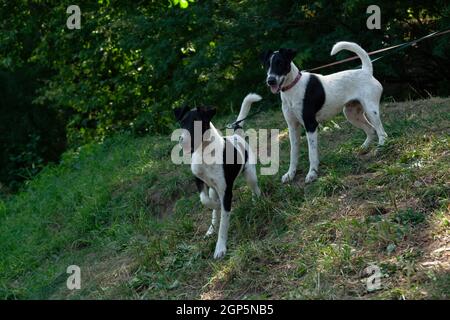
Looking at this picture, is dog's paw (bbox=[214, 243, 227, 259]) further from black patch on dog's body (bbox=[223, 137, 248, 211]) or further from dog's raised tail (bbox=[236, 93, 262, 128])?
dog's raised tail (bbox=[236, 93, 262, 128])

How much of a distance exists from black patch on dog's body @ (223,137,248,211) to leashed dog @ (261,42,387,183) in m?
0.78

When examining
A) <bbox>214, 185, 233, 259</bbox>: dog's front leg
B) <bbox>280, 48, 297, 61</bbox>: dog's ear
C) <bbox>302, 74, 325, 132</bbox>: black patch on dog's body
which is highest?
<bbox>280, 48, 297, 61</bbox>: dog's ear

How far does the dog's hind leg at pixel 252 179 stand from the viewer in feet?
24.5

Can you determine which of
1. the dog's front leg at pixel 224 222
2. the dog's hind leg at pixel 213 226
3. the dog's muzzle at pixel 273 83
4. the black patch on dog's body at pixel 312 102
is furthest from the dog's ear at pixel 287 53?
the dog's hind leg at pixel 213 226

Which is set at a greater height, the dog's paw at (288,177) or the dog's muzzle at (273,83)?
the dog's muzzle at (273,83)

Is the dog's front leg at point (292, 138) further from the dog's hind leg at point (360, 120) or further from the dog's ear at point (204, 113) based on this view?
the dog's ear at point (204, 113)

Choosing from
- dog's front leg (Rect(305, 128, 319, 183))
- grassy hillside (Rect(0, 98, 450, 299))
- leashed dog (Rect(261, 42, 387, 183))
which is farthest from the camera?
dog's front leg (Rect(305, 128, 319, 183))

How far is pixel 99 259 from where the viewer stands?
8359 mm

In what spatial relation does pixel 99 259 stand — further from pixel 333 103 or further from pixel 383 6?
pixel 383 6

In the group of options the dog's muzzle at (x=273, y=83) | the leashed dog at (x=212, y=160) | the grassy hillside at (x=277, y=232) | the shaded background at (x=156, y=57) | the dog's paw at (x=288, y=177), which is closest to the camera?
the grassy hillside at (x=277, y=232)

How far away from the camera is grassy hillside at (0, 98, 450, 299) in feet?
19.8

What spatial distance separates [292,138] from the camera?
7.88 m

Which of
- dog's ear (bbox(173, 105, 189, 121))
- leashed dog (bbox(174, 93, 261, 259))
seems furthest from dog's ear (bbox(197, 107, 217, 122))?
dog's ear (bbox(173, 105, 189, 121))
